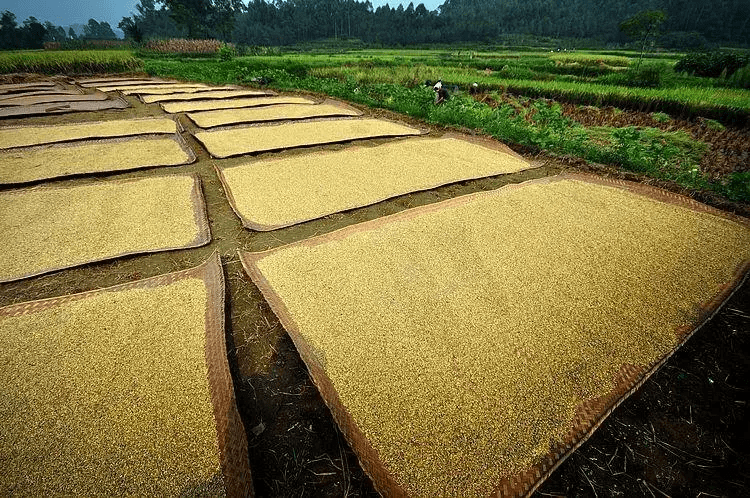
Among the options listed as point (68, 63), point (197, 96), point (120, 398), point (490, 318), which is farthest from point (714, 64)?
point (68, 63)

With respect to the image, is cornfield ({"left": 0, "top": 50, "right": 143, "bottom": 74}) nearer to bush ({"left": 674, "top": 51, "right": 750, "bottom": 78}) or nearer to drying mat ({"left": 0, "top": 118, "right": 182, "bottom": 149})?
drying mat ({"left": 0, "top": 118, "right": 182, "bottom": 149})

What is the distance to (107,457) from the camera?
98cm

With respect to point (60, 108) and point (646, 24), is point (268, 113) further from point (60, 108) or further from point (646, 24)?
point (646, 24)

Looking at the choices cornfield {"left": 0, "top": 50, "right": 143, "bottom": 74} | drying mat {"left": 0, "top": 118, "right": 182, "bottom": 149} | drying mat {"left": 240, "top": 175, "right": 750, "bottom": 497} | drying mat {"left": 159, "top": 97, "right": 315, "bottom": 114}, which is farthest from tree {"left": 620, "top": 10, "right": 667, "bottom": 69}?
cornfield {"left": 0, "top": 50, "right": 143, "bottom": 74}

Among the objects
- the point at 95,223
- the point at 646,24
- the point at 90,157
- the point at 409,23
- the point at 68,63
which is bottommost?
the point at 95,223

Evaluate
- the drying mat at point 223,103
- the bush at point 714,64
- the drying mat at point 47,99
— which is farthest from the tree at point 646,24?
the drying mat at point 47,99

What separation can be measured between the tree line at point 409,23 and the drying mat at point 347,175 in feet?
127

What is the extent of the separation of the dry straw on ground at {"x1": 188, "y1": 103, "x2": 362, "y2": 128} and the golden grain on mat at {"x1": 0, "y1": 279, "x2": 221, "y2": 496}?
365 centimetres

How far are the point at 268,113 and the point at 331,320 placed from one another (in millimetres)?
4735

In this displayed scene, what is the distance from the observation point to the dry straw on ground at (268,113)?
4.70 meters

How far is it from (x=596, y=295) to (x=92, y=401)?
208 centimetres

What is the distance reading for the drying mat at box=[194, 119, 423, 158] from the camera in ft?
12.0

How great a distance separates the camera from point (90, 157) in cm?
329

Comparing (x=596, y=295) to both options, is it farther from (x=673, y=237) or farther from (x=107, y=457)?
(x=107, y=457)
